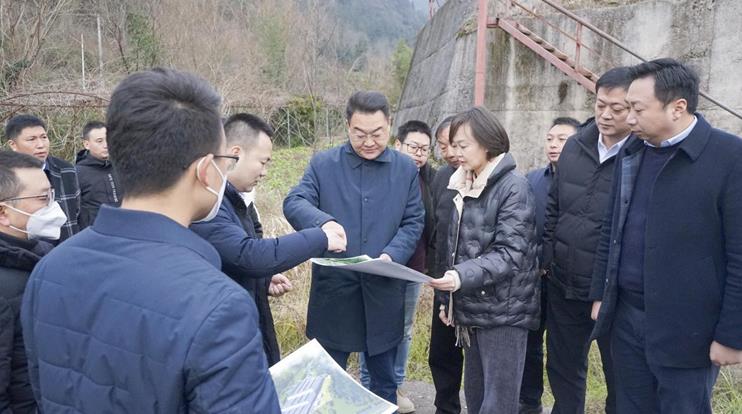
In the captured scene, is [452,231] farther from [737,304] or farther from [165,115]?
[165,115]

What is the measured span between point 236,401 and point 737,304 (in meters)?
2.05

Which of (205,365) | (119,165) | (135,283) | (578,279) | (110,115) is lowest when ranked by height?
(578,279)

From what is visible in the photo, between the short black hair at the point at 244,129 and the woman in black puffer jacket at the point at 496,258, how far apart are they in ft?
3.33

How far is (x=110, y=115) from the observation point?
1148 millimetres

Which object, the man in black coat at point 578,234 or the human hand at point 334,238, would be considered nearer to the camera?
the human hand at point 334,238

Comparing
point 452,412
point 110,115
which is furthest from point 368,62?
point 110,115

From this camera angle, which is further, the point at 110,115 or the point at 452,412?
the point at 452,412

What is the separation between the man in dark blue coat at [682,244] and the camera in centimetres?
216

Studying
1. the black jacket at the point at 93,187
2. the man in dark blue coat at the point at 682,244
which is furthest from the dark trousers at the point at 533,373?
the black jacket at the point at 93,187

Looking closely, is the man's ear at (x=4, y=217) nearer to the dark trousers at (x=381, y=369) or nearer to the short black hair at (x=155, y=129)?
the short black hair at (x=155, y=129)

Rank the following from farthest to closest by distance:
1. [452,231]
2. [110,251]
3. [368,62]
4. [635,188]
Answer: [368,62] < [452,231] < [635,188] < [110,251]

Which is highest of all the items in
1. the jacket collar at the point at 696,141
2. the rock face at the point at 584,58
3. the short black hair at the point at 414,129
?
the rock face at the point at 584,58

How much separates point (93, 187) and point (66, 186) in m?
0.53

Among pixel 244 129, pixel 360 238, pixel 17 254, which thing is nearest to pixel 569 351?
pixel 360 238
